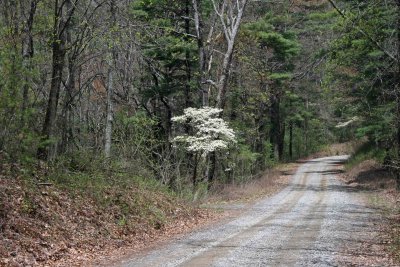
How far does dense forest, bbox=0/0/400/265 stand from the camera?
12.2 metres

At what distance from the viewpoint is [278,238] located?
40.0 ft

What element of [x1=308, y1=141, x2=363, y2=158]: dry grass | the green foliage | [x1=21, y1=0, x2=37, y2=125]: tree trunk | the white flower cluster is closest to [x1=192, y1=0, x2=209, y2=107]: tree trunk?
the white flower cluster

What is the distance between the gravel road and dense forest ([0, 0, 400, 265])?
2289 mm

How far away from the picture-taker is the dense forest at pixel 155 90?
12.2m

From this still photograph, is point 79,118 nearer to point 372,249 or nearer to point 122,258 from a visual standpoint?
point 122,258

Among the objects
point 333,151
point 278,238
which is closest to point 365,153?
point 333,151

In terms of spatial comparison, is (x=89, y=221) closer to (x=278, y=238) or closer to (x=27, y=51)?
(x=278, y=238)

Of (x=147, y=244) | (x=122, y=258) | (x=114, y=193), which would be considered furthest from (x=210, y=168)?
(x=122, y=258)

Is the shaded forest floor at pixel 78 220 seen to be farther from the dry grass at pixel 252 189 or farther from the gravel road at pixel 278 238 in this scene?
the dry grass at pixel 252 189

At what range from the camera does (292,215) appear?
17391mm

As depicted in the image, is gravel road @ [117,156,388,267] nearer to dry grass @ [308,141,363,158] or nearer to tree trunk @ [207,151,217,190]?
tree trunk @ [207,151,217,190]

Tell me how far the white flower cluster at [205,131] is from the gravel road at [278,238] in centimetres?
338

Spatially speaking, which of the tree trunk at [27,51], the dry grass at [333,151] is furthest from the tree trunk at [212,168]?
the dry grass at [333,151]

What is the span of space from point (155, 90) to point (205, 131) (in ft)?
14.5
